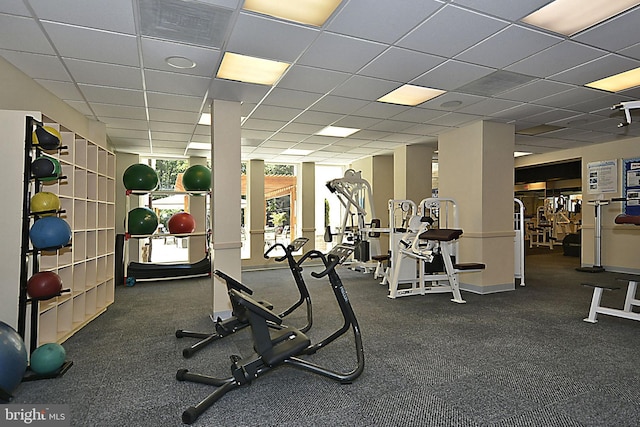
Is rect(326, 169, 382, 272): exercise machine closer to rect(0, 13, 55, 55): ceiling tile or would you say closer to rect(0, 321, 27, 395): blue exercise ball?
rect(0, 13, 55, 55): ceiling tile

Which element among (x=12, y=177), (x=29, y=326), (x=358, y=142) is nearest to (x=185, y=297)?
(x=29, y=326)

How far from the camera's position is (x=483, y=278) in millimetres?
5949

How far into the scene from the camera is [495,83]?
4.27m

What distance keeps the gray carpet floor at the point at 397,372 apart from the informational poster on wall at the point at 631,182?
3.47 metres

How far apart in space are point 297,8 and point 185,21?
88cm

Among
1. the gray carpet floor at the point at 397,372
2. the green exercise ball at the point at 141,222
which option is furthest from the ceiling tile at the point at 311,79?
the green exercise ball at the point at 141,222

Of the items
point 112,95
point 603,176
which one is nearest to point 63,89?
point 112,95

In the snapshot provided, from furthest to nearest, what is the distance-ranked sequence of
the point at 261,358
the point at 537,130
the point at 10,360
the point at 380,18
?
the point at 537,130
the point at 380,18
the point at 261,358
the point at 10,360

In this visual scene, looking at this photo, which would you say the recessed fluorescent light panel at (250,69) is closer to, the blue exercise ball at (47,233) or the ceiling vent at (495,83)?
the blue exercise ball at (47,233)

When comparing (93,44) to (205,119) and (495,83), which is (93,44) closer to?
(205,119)

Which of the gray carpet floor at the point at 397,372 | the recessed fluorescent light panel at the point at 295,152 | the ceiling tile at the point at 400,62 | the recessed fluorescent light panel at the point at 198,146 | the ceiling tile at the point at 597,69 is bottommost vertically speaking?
the gray carpet floor at the point at 397,372

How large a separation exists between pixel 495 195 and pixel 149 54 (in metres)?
5.31

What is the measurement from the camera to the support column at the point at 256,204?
9227 mm

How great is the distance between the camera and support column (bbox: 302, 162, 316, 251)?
973cm
